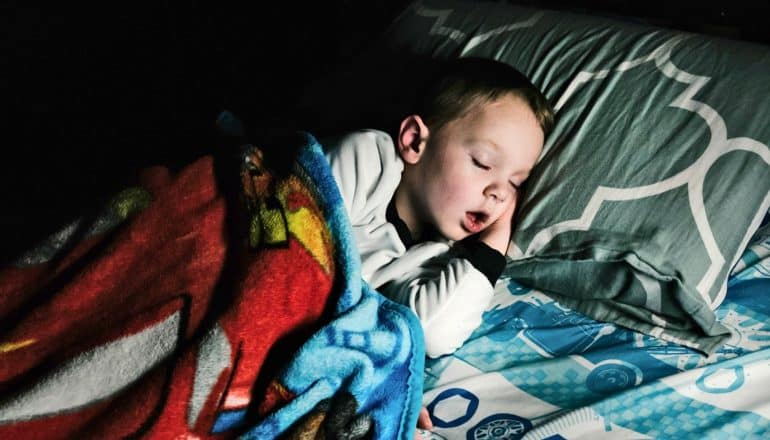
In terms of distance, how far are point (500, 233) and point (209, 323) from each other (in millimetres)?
539

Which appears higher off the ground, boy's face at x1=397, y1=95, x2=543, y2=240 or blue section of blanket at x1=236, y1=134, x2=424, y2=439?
boy's face at x1=397, y1=95, x2=543, y2=240

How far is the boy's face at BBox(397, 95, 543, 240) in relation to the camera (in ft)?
3.53

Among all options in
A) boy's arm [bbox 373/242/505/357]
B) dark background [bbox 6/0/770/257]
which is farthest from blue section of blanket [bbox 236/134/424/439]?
dark background [bbox 6/0/770/257]

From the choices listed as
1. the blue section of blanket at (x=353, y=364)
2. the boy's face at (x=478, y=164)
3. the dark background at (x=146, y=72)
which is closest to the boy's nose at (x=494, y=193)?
the boy's face at (x=478, y=164)

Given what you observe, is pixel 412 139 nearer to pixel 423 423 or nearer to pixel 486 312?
pixel 486 312

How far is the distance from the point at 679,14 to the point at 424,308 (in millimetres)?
1110

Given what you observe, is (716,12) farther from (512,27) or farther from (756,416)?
(756,416)

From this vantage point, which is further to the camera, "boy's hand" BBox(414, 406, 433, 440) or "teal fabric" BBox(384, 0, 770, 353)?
"teal fabric" BBox(384, 0, 770, 353)

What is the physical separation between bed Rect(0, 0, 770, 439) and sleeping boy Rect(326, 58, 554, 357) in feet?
0.17

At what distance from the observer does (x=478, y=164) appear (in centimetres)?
108

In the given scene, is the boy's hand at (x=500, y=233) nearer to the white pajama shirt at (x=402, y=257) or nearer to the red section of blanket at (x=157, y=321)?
the white pajama shirt at (x=402, y=257)

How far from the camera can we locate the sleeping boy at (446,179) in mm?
1074

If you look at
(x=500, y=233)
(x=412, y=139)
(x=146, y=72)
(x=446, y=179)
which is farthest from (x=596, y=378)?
(x=146, y=72)

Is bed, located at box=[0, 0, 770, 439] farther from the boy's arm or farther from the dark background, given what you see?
the dark background
